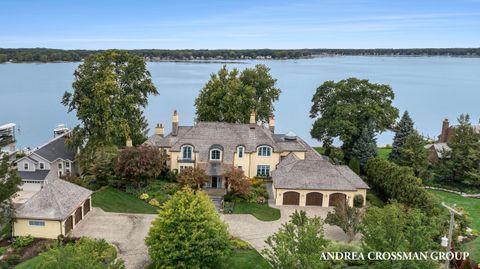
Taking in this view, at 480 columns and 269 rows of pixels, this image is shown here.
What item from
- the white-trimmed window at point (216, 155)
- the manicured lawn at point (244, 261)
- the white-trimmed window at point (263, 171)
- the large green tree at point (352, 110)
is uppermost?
the large green tree at point (352, 110)

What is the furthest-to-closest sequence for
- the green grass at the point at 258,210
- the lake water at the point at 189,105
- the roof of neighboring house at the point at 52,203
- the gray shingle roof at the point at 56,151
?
1. the lake water at the point at 189,105
2. the gray shingle roof at the point at 56,151
3. the green grass at the point at 258,210
4. the roof of neighboring house at the point at 52,203

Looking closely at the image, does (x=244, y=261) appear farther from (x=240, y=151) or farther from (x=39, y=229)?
(x=240, y=151)

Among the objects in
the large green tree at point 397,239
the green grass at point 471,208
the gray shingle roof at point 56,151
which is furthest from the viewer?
the gray shingle roof at point 56,151

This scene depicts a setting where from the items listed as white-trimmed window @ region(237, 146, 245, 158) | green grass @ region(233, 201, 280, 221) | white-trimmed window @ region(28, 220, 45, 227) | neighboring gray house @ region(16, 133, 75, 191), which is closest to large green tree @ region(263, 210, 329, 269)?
green grass @ region(233, 201, 280, 221)

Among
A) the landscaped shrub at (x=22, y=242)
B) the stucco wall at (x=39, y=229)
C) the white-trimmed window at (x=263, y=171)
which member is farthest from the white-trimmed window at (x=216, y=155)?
the landscaped shrub at (x=22, y=242)

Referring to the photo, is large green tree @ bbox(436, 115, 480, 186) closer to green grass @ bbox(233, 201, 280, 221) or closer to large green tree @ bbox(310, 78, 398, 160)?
large green tree @ bbox(310, 78, 398, 160)

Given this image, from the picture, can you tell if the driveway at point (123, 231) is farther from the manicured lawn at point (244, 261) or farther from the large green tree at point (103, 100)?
the large green tree at point (103, 100)

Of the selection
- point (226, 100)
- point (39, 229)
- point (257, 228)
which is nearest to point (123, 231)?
point (39, 229)
